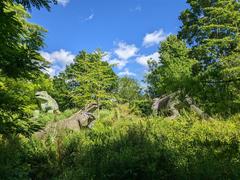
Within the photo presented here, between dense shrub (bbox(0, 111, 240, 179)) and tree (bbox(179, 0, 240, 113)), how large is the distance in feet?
4.11

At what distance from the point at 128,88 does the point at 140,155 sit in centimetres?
4547

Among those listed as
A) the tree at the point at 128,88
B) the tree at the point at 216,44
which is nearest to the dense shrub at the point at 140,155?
the tree at the point at 216,44

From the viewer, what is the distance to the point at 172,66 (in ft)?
71.4

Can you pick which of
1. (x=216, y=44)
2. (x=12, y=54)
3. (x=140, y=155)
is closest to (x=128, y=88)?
(x=216, y=44)

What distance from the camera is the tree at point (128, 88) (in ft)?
168

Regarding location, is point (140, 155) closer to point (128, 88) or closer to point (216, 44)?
point (216, 44)

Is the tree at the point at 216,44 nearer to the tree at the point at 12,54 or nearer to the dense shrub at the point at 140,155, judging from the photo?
the dense shrub at the point at 140,155

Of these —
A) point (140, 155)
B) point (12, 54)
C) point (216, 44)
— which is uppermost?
point (216, 44)

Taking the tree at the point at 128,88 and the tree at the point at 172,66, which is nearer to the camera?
the tree at the point at 172,66

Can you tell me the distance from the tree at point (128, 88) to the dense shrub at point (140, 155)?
1501 inches

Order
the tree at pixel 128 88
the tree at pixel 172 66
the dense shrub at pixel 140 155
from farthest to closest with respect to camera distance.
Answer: the tree at pixel 128 88 → the dense shrub at pixel 140 155 → the tree at pixel 172 66

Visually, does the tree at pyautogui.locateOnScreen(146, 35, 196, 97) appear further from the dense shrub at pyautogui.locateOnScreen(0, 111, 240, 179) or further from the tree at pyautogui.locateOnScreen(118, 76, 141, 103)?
the tree at pyautogui.locateOnScreen(118, 76, 141, 103)

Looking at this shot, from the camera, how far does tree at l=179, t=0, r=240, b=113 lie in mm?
5277

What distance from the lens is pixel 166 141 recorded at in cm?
959
